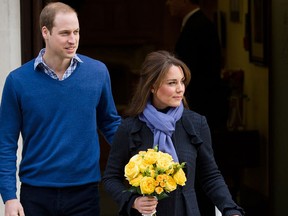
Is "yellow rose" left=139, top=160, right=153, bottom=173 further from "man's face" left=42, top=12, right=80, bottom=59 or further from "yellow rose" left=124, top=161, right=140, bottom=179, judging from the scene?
"man's face" left=42, top=12, right=80, bottom=59

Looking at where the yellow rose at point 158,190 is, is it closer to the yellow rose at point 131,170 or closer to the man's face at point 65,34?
the yellow rose at point 131,170

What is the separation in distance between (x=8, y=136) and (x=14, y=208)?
344 mm

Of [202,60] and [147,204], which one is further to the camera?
[202,60]

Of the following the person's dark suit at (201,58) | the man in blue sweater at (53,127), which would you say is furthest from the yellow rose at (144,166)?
the person's dark suit at (201,58)

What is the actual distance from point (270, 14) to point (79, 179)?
3444mm

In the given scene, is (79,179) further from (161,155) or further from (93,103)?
(161,155)

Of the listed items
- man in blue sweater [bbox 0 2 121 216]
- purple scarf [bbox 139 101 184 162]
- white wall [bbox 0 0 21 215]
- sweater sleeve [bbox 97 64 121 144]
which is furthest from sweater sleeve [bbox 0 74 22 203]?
white wall [bbox 0 0 21 215]

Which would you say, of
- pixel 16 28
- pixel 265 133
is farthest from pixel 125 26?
pixel 16 28

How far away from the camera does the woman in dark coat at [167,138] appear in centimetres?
396

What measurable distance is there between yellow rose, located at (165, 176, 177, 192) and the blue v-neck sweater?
2.21ft

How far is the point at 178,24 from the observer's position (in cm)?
1011

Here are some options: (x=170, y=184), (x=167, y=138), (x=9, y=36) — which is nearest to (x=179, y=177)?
(x=170, y=184)

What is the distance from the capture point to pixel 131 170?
3730mm

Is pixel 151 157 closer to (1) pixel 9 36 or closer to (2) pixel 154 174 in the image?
(2) pixel 154 174
